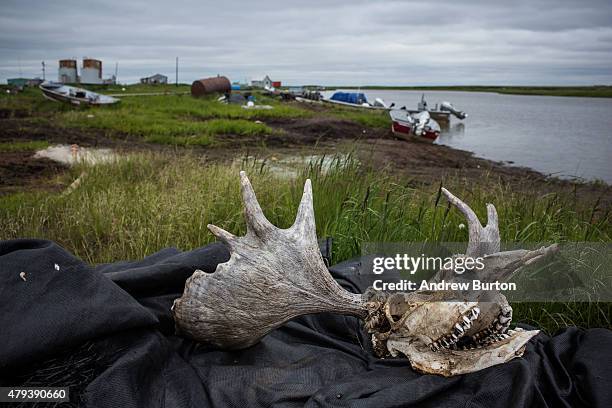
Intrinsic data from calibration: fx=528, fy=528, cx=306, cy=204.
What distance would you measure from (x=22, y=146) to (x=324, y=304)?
42.5ft

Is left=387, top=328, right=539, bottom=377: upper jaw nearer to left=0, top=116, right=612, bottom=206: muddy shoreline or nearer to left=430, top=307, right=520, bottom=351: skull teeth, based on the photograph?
left=430, top=307, right=520, bottom=351: skull teeth

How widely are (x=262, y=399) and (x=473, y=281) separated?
1249 millimetres

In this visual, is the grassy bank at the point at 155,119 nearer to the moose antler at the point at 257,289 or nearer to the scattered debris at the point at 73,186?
the scattered debris at the point at 73,186

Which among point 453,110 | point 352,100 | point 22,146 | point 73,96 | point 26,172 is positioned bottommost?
point 26,172

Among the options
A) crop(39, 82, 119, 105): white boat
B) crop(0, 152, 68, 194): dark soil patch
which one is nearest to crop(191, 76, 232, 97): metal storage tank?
crop(39, 82, 119, 105): white boat

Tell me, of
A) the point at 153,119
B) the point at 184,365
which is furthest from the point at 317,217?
the point at 153,119

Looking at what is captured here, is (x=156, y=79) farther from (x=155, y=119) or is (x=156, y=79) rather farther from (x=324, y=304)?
(x=324, y=304)

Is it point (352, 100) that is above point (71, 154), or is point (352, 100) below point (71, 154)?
above

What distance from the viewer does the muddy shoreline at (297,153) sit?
1035 centimetres

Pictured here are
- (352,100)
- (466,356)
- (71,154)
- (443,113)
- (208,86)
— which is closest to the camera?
(466,356)

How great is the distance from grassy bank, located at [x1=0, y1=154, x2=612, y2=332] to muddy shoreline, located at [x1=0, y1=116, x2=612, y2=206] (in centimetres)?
179

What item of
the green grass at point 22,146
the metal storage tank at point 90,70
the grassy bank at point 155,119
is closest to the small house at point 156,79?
the metal storage tank at point 90,70

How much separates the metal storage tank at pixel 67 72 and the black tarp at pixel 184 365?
54.7 metres

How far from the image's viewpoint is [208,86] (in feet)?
129
